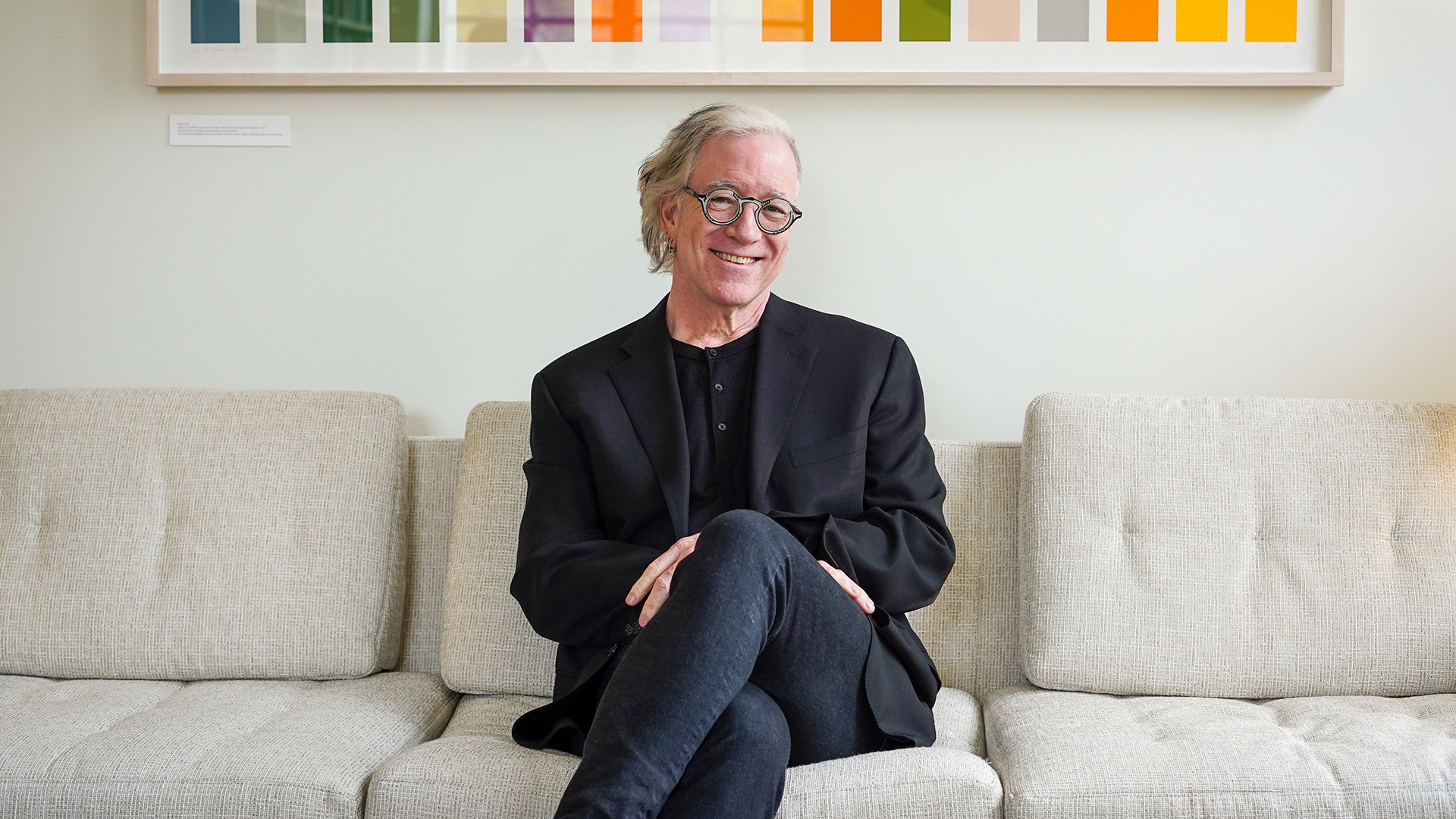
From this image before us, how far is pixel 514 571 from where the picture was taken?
1.78 metres

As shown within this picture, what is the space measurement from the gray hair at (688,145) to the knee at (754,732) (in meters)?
0.83

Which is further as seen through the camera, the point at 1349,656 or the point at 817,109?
the point at 817,109

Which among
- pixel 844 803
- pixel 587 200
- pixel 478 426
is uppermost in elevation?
pixel 587 200

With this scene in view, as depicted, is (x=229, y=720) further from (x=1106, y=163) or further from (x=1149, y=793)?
(x=1106, y=163)

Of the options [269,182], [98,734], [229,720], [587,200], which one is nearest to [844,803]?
[229,720]

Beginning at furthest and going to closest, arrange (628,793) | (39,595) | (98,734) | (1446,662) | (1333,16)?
1. (1333,16)
2. (39,595)
3. (1446,662)
4. (98,734)
5. (628,793)

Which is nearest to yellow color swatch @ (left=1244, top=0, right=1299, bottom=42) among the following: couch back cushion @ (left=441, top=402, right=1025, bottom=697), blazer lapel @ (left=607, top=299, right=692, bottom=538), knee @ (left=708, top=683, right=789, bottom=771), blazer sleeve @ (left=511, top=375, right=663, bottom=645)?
couch back cushion @ (left=441, top=402, right=1025, bottom=697)

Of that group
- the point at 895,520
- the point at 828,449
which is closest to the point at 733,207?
the point at 828,449

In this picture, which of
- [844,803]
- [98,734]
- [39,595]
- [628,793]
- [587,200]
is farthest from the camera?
[587,200]

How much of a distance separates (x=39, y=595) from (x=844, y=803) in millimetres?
1365

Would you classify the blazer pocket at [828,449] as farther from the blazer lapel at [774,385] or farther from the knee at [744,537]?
the knee at [744,537]

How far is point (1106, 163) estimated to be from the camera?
207 cm

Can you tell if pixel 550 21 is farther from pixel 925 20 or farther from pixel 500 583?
pixel 500 583

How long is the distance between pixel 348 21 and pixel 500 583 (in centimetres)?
112
